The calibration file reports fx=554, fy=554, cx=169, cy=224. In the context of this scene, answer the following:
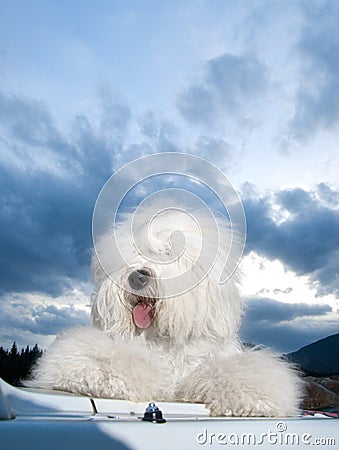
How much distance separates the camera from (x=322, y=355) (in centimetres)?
471

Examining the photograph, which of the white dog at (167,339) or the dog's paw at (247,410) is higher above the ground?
the white dog at (167,339)

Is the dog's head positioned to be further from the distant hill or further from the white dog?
the distant hill

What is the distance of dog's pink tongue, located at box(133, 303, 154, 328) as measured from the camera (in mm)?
3607

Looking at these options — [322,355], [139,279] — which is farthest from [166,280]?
[322,355]

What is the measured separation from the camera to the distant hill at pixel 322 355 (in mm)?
4031

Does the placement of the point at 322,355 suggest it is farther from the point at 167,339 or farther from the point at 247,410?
the point at 247,410

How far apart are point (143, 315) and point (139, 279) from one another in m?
0.24

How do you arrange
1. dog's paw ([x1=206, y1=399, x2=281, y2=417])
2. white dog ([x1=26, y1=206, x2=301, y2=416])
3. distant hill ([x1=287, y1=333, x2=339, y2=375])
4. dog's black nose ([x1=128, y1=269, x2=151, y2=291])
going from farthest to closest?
distant hill ([x1=287, y1=333, x2=339, y2=375]) → dog's black nose ([x1=128, y1=269, x2=151, y2=291]) → white dog ([x1=26, y1=206, x2=301, y2=416]) → dog's paw ([x1=206, y1=399, x2=281, y2=417])

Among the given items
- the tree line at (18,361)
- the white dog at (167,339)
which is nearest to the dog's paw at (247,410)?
the white dog at (167,339)

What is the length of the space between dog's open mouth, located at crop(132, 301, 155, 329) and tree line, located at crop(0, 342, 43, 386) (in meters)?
0.69

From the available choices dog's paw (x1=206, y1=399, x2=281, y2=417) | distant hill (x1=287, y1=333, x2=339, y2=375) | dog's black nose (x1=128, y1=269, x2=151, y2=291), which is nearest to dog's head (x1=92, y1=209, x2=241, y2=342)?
dog's black nose (x1=128, y1=269, x2=151, y2=291)

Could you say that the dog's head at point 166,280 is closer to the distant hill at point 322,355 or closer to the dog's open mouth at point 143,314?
the dog's open mouth at point 143,314

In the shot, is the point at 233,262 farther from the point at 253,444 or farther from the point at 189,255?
the point at 253,444

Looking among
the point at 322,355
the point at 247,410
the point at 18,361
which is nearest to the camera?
the point at 247,410
